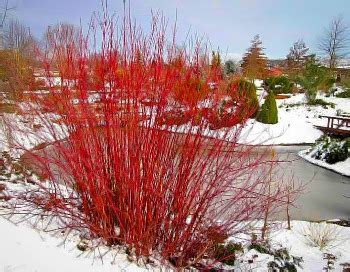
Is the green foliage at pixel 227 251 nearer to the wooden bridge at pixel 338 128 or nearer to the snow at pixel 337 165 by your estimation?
the snow at pixel 337 165

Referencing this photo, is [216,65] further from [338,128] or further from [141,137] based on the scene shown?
[338,128]

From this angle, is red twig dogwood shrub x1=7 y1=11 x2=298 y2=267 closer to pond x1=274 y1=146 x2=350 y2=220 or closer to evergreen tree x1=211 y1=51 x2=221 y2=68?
evergreen tree x1=211 y1=51 x2=221 y2=68

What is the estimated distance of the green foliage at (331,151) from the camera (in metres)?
11.7

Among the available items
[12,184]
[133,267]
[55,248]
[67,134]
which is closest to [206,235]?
[133,267]

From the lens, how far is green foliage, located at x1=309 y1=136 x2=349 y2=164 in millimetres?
11680

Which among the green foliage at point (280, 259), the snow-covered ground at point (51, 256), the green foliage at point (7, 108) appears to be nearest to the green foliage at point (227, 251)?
the snow-covered ground at point (51, 256)

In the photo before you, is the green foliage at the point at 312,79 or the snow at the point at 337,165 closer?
the snow at the point at 337,165

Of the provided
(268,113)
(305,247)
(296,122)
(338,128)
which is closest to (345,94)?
(296,122)

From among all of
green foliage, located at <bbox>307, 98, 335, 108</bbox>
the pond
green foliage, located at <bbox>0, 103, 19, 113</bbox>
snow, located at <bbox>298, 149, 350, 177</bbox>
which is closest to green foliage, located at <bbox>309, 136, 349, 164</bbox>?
snow, located at <bbox>298, 149, 350, 177</bbox>

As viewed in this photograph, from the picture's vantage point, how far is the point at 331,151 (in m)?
11.9

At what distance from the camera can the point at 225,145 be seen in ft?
11.7

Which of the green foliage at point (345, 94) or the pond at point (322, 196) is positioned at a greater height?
the green foliage at point (345, 94)

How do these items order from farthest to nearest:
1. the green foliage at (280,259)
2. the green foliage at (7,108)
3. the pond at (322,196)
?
the green foliage at (7,108), the pond at (322,196), the green foliage at (280,259)

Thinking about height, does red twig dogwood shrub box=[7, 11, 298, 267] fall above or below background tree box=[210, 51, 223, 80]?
below
